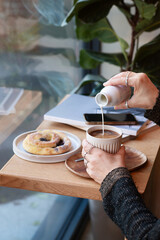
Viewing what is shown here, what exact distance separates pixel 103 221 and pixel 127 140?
1.95 feet

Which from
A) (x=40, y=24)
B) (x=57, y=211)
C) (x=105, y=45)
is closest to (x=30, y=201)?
(x=57, y=211)

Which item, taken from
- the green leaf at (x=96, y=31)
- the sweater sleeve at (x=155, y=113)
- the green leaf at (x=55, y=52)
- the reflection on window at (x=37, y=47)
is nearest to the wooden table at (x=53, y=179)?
the sweater sleeve at (x=155, y=113)

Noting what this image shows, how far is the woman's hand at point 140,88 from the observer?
99cm

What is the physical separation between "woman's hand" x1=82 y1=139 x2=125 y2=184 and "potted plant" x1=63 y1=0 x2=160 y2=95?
0.76 meters

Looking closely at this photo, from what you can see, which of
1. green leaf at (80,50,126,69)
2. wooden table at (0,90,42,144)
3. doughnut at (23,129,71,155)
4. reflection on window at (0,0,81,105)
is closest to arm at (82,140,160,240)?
doughnut at (23,129,71,155)

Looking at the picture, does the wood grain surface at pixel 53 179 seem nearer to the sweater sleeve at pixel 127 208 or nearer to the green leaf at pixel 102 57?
the sweater sleeve at pixel 127 208

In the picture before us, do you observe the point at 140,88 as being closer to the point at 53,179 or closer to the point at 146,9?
the point at 53,179

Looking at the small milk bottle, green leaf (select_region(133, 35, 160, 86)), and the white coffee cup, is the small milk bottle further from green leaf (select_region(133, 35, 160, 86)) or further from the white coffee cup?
green leaf (select_region(133, 35, 160, 86))

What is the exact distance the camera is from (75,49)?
6.89ft

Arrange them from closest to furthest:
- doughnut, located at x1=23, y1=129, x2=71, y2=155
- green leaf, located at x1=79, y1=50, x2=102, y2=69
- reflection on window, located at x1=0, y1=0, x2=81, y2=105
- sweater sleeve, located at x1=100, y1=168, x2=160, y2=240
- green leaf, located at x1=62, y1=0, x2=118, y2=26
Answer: sweater sleeve, located at x1=100, y1=168, x2=160, y2=240, doughnut, located at x1=23, y1=129, x2=71, y2=155, reflection on window, located at x1=0, y1=0, x2=81, y2=105, green leaf, located at x1=62, y1=0, x2=118, y2=26, green leaf, located at x1=79, y1=50, x2=102, y2=69

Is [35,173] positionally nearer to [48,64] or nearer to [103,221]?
[103,221]

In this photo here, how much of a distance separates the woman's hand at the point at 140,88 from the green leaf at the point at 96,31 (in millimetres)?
809

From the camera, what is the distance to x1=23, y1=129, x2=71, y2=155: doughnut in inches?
39.6

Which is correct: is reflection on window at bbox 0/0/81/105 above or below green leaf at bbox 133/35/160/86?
above
